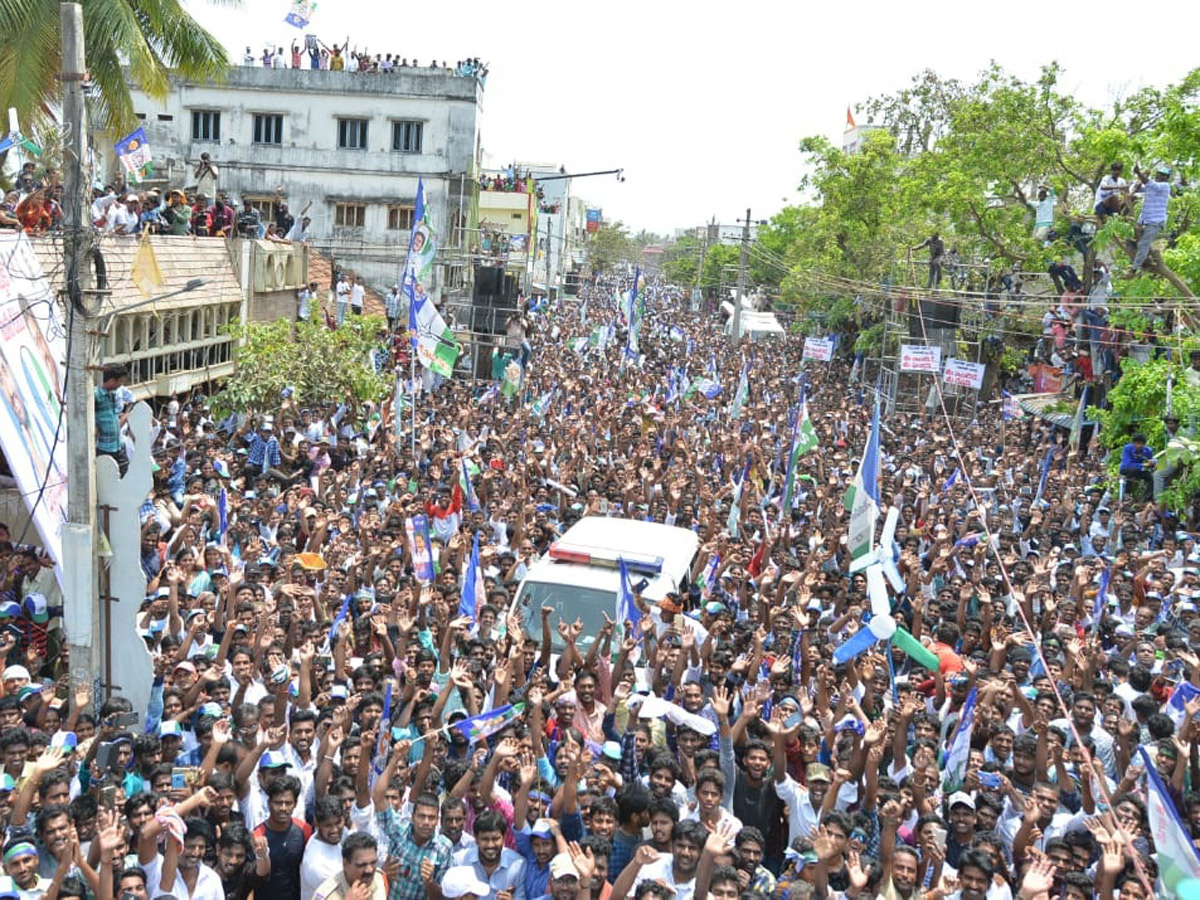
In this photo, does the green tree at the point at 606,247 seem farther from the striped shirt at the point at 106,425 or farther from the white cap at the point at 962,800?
the white cap at the point at 962,800

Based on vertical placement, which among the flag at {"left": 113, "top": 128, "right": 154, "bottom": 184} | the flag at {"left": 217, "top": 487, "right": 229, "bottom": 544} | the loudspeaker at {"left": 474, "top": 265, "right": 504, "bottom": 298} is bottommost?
the flag at {"left": 217, "top": 487, "right": 229, "bottom": 544}

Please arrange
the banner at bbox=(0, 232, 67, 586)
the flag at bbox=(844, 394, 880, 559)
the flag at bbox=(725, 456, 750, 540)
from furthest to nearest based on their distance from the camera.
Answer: the flag at bbox=(725, 456, 750, 540) < the flag at bbox=(844, 394, 880, 559) < the banner at bbox=(0, 232, 67, 586)

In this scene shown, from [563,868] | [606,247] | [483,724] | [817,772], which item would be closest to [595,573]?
[483,724]

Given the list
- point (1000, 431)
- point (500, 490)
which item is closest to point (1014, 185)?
point (1000, 431)

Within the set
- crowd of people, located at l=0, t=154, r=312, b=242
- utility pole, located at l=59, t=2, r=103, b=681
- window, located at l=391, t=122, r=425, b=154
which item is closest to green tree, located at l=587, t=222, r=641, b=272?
window, located at l=391, t=122, r=425, b=154

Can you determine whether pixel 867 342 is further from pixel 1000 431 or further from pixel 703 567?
pixel 703 567

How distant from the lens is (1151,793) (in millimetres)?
5000

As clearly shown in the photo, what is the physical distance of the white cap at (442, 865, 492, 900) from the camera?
16.6 ft

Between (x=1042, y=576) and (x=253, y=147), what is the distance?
29343mm

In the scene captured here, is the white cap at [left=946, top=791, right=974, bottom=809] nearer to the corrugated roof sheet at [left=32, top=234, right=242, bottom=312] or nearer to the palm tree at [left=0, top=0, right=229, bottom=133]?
the corrugated roof sheet at [left=32, top=234, right=242, bottom=312]

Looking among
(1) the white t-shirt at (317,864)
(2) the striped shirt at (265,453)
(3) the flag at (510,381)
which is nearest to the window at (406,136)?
(3) the flag at (510,381)

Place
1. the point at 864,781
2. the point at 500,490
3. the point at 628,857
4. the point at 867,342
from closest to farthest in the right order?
the point at 628,857 → the point at 864,781 → the point at 500,490 → the point at 867,342

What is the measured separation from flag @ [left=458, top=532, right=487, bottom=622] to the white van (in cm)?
50

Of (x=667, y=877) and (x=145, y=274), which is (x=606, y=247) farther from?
(x=667, y=877)
